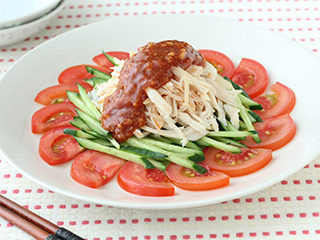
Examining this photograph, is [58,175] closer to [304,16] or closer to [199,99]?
[199,99]

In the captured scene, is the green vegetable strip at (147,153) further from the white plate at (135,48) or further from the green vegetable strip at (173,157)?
the white plate at (135,48)

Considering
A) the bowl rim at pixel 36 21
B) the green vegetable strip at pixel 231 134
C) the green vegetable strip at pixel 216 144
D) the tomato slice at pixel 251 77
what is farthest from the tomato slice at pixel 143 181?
the bowl rim at pixel 36 21

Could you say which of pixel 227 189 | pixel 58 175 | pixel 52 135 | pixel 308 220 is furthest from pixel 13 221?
pixel 308 220

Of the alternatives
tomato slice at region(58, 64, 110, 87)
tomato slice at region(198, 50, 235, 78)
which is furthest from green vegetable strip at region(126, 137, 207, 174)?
tomato slice at region(198, 50, 235, 78)

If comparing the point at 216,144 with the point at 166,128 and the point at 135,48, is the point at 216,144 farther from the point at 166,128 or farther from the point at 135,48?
the point at 135,48

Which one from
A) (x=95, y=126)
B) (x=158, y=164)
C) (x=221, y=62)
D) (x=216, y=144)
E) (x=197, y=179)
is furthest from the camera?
(x=221, y=62)

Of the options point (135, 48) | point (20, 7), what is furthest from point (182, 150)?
point (20, 7)

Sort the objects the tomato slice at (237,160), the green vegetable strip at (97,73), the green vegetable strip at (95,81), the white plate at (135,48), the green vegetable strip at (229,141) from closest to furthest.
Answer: the white plate at (135,48) → the tomato slice at (237,160) → the green vegetable strip at (229,141) → the green vegetable strip at (95,81) → the green vegetable strip at (97,73)
